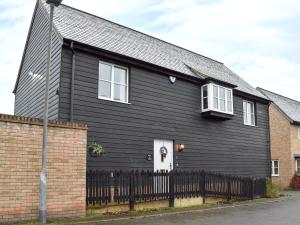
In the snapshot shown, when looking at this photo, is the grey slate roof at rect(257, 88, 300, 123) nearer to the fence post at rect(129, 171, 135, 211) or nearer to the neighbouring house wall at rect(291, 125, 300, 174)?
the neighbouring house wall at rect(291, 125, 300, 174)

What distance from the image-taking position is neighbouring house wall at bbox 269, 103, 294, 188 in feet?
103

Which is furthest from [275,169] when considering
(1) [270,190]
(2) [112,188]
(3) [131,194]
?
(2) [112,188]

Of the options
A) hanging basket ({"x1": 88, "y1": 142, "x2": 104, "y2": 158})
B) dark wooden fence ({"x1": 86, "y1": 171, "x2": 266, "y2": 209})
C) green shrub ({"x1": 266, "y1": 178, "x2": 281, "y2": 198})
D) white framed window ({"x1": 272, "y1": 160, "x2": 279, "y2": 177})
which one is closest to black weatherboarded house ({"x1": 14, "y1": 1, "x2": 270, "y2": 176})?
hanging basket ({"x1": 88, "y1": 142, "x2": 104, "y2": 158})

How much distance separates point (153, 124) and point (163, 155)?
1.48 meters

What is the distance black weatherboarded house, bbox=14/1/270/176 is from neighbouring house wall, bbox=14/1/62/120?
47 mm

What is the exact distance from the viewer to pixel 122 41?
58.9 feet

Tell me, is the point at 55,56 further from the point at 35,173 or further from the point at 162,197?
the point at 162,197

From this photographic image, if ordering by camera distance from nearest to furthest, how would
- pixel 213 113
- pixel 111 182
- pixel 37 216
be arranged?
pixel 37 216
pixel 111 182
pixel 213 113

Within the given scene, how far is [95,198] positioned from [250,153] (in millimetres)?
13167

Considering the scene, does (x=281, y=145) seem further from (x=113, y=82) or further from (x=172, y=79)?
(x=113, y=82)

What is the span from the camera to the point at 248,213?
13.5 meters

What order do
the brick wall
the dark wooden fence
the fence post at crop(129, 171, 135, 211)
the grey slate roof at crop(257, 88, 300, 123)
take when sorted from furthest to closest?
the grey slate roof at crop(257, 88, 300, 123) → the fence post at crop(129, 171, 135, 211) → the dark wooden fence → the brick wall

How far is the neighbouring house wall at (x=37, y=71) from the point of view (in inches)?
574

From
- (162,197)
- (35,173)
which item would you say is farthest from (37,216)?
(162,197)
